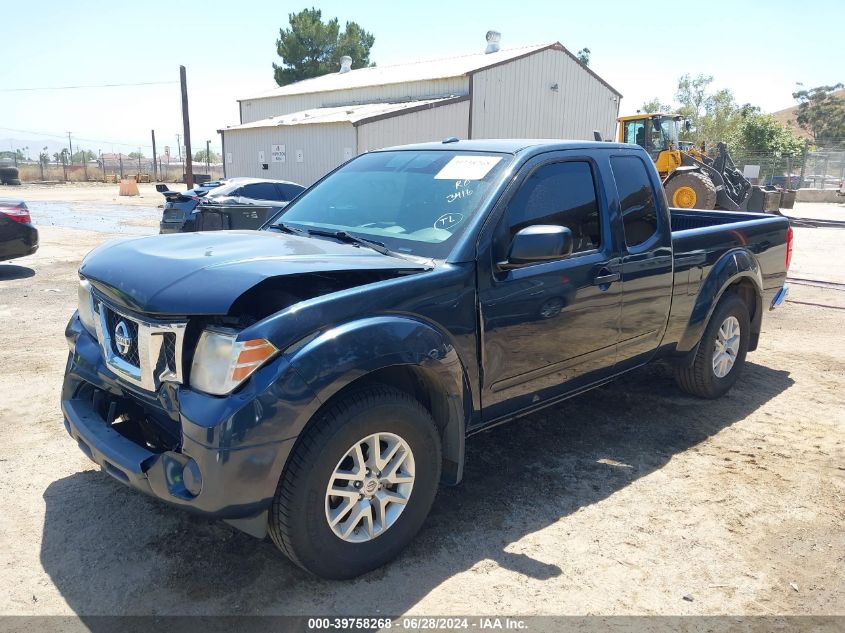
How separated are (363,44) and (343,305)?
55.4 m

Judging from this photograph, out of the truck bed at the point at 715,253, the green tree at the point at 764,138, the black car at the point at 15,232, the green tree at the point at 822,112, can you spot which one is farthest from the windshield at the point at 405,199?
the green tree at the point at 822,112

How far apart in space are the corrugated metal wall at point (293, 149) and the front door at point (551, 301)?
18694 millimetres

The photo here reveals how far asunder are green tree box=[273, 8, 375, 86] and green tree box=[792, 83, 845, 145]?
2308 inches

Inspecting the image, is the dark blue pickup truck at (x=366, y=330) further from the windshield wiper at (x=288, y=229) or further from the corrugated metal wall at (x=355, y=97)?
the corrugated metal wall at (x=355, y=97)

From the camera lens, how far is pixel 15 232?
32.1ft

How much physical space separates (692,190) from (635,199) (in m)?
14.3

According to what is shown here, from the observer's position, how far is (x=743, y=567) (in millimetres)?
3133

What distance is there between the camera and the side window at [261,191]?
1262cm

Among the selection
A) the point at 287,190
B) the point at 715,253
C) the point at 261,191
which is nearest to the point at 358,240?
the point at 715,253

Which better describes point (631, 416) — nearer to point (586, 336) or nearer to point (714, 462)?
point (714, 462)

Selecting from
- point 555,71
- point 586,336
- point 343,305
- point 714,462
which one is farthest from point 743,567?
point 555,71

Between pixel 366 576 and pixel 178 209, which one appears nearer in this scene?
pixel 366 576

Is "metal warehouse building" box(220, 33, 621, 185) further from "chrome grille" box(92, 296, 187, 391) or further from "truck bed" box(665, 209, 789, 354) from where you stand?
"chrome grille" box(92, 296, 187, 391)

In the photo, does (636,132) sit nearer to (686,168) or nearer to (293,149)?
(686,168)
